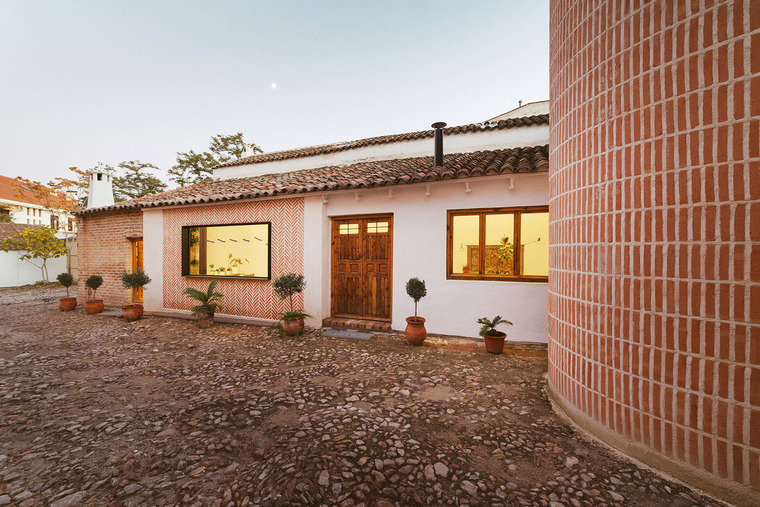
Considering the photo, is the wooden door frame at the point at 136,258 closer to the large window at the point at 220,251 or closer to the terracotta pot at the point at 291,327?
the large window at the point at 220,251

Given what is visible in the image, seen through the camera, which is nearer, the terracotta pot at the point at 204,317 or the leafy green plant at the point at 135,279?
the terracotta pot at the point at 204,317

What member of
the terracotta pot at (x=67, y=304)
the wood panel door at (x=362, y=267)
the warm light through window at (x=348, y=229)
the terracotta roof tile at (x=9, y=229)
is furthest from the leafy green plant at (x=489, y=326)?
the terracotta roof tile at (x=9, y=229)

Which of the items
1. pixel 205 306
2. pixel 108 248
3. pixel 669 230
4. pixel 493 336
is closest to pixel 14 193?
pixel 108 248

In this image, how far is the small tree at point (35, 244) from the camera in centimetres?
1462

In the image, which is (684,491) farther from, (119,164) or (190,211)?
(119,164)

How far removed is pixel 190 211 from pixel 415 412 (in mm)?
8474

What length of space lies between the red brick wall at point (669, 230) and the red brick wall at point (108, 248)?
12.2 meters

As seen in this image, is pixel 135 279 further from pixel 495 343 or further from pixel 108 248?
pixel 495 343

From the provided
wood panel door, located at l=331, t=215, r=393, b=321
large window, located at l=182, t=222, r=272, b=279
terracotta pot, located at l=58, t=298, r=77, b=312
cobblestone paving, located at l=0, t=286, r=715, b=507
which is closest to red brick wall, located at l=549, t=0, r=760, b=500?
cobblestone paving, located at l=0, t=286, r=715, b=507

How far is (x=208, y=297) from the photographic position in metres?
7.12

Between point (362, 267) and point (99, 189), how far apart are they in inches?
498

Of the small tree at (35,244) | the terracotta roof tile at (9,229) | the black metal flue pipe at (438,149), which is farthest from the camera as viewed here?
the terracotta roof tile at (9,229)

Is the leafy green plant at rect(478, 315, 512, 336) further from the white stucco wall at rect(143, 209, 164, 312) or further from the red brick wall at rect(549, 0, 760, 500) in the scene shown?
the white stucco wall at rect(143, 209, 164, 312)

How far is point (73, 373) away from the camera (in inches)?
171
